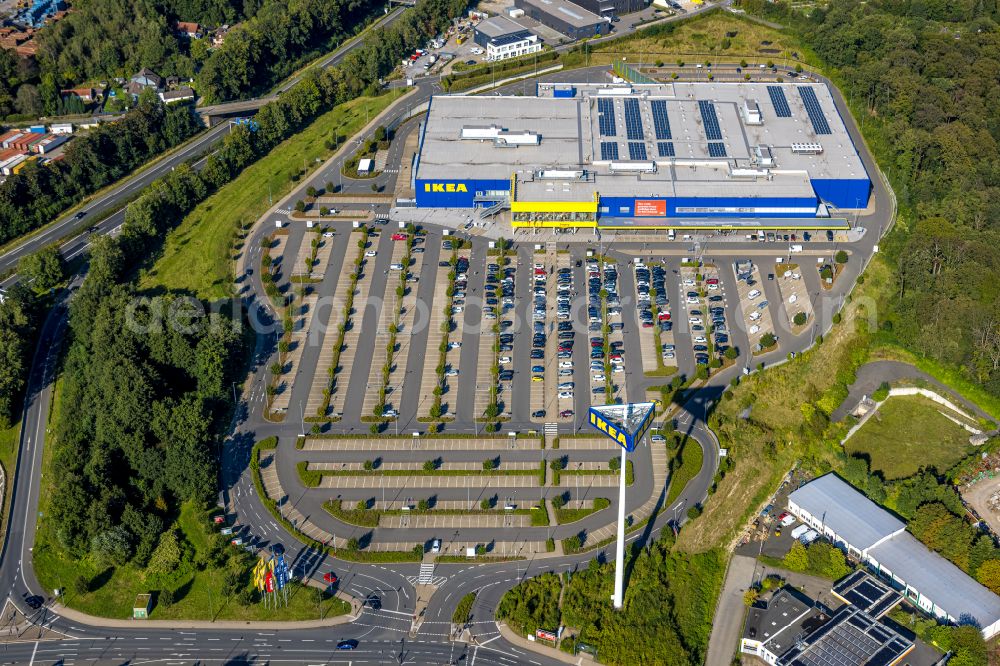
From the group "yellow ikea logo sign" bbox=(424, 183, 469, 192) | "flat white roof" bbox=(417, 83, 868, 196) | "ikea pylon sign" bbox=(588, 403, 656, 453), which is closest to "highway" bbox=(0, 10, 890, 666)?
"ikea pylon sign" bbox=(588, 403, 656, 453)

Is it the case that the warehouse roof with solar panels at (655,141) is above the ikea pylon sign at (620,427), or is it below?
A: below

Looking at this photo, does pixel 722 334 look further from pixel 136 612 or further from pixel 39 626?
pixel 39 626

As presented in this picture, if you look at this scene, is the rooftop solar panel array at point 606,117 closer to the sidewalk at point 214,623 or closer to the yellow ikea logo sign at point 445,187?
the yellow ikea logo sign at point 445,187

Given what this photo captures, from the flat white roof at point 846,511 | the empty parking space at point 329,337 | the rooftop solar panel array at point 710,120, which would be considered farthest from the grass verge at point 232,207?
the flat white roof at point 846,511

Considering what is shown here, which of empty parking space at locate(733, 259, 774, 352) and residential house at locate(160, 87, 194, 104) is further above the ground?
residential house at locate(160, 87, 194, 104)

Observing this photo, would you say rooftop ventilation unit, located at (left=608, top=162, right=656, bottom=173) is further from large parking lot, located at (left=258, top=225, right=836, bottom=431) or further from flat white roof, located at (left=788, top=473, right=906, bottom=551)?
flat white roof, located at (left=788, top=473, right=906, bottom=551)

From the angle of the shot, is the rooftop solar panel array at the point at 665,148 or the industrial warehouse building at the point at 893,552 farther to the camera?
the rooftop solar panel array at the point at 665,148

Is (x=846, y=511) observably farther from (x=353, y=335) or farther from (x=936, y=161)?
(x=936, y=161)
